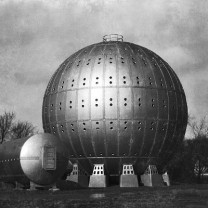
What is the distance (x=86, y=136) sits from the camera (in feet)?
114

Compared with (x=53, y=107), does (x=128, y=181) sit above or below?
below

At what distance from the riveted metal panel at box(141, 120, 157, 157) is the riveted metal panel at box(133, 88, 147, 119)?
899 millimetres

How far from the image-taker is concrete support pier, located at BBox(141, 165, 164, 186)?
3597 centimetres

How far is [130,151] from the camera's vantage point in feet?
115

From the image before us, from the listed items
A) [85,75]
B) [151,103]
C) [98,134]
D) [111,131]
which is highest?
[85,75]

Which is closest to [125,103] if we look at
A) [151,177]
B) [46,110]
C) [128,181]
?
[128,181]

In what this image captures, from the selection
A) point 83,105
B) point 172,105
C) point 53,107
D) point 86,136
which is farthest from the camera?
point 53,107

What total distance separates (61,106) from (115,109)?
4.72 metres

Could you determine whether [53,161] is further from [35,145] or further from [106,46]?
[106,46]

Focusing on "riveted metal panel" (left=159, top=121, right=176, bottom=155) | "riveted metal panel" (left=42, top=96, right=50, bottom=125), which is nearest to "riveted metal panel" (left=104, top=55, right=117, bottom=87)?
"riveted metal panel" (left=159, top=121, right=176, bottom=155)

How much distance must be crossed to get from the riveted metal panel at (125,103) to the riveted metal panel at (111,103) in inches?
15.4

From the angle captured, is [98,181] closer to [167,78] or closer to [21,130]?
[167,78]

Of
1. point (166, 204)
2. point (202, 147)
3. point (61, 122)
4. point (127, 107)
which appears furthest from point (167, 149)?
point (202, 147)

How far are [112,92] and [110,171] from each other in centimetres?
646
